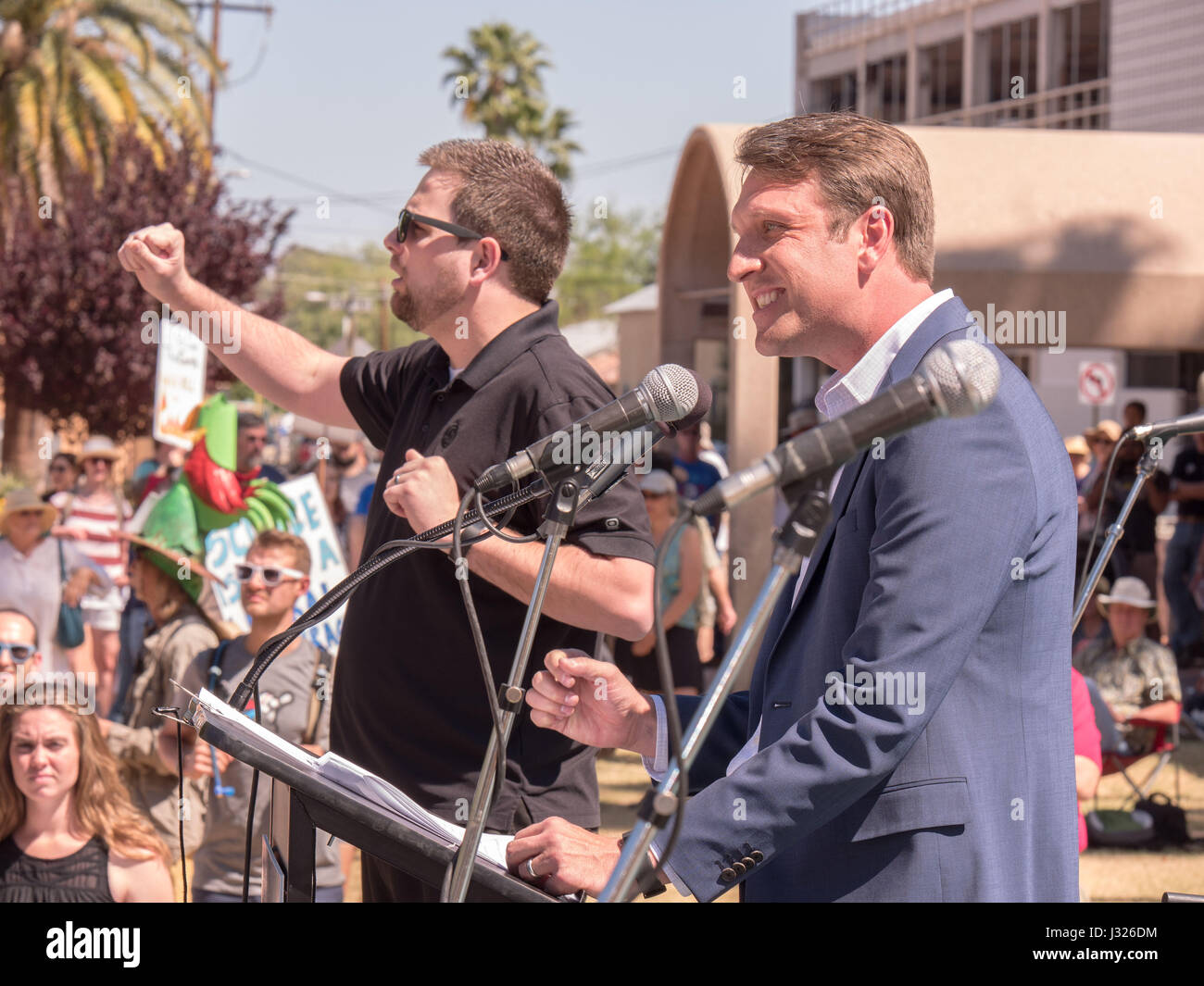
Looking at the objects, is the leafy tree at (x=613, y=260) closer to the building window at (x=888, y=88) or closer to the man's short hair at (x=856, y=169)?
the building window at (x=888, y=88)

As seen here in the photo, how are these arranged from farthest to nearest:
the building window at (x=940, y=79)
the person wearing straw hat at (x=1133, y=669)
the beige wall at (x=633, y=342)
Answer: the building window at (x=940, y=79) → the beige wall at (x=633, y=342) → the person wearing straw hat at (x=1133, y=669)

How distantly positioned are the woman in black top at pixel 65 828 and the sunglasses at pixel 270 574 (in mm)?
1225

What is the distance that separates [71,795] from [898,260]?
3086 millimetres

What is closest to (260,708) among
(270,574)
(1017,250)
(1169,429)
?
(270,574)

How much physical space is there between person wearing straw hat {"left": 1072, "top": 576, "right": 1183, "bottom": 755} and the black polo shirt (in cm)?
558

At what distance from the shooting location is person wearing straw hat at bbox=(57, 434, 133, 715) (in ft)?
29.3

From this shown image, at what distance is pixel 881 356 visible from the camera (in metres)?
2.10

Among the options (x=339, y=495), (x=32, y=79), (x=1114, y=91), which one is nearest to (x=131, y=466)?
(x=32, y=79)

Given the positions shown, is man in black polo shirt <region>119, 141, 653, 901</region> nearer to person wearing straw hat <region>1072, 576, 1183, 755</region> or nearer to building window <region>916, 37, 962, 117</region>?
person wearing straw hat <region>1072, 576, 1183, 755</region>

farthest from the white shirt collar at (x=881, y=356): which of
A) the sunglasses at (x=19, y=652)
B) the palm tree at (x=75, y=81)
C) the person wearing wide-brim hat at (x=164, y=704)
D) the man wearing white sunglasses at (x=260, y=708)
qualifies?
the palm tree at (x=75, y=81)

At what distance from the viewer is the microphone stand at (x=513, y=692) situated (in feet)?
5.79

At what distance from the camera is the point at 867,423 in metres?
1.59

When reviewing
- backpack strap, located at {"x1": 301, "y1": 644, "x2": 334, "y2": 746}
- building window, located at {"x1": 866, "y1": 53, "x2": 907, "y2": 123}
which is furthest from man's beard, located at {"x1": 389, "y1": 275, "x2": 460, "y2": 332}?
building window, located at {"x1": 866, "y1": 53, "x2": 907, "y2": 123}
